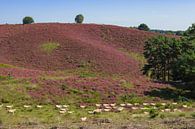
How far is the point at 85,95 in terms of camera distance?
111 feet

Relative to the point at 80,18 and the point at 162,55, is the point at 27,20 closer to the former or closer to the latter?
the point at 80,18

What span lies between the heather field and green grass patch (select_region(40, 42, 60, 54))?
45 centimetres

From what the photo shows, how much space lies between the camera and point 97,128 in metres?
17.1

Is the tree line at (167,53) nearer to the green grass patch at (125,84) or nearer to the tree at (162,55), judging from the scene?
the tree at (162,55)

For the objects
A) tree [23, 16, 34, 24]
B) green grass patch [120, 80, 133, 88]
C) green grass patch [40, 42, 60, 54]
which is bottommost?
green grass patch [120, 80, 133, 88]

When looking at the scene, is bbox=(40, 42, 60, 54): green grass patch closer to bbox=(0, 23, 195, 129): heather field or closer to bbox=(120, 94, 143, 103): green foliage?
bbox=(0, 23, 195, 129): heather field

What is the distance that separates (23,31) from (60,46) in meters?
12.0

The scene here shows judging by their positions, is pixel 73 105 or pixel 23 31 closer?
pixel 73 105

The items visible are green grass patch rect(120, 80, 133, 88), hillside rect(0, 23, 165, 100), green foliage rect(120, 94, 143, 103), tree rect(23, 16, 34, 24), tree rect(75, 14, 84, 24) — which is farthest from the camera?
tree rect(75, 14, 84, 24)

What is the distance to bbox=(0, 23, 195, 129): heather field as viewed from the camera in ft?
71.9

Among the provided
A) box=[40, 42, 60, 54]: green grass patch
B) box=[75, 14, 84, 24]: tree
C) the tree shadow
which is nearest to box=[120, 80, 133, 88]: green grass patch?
the tree shadow

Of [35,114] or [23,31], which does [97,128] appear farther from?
[23,31]

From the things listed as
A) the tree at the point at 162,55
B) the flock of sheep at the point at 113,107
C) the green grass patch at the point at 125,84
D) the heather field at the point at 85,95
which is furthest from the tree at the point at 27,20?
the flock of sheep at the point at 113,107

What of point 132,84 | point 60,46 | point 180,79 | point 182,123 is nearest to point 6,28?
point 60,46
